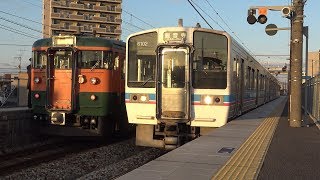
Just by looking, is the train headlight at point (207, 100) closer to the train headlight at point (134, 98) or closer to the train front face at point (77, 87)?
the train headlight at point (134, 98)

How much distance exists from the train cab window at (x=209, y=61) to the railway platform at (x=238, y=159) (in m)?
1.25

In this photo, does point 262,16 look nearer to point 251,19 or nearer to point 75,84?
point 251,19

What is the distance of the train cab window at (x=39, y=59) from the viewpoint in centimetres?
1367

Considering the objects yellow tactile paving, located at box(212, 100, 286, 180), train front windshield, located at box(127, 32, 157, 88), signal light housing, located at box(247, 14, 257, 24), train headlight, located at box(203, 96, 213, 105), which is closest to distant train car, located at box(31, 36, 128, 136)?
train front windshield, located at box(127, 32, 157, 88)

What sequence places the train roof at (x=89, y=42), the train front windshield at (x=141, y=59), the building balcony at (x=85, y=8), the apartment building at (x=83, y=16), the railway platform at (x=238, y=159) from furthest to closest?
the building balcony at (x=85, y=8) < the apartment building at (x=83, y=16) < the train roof at (x=89, y=42) < the train front windshield at (x=141, y=59) < the railway platform at (x=238, y=159)

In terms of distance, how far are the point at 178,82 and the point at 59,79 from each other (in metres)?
4.24

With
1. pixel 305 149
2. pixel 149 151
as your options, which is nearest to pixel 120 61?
pixel 149 151

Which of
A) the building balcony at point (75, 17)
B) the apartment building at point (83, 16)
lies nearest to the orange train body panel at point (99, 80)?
the apartment building at point (83, 16)

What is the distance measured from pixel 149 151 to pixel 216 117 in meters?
2.80

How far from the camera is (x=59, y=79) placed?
13.5 meters

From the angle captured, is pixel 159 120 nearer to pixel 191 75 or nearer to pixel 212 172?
pixel 191 75

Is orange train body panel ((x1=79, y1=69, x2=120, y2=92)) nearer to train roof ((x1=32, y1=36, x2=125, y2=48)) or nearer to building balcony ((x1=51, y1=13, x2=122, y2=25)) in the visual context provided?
train roof ((x1=32, y1=36, x2=125, y2=48))

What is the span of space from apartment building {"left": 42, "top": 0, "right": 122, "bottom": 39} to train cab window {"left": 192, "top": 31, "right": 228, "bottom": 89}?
77.6 meters

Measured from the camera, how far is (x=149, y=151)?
42.3ft
